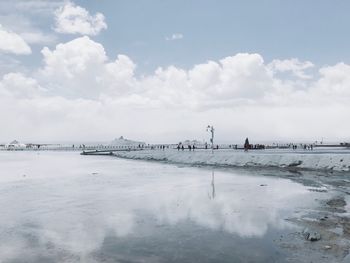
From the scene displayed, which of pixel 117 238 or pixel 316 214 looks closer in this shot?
pixel 117 238

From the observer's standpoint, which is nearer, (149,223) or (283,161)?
(149,223)

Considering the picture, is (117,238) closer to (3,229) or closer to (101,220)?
(101,220)

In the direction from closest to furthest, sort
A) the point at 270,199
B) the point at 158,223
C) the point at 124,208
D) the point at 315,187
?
the point at 158,223 → the point at 124,208 → the point at 270,199 → the point at 315,187

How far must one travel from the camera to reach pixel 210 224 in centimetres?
1691

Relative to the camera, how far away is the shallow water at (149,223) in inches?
500

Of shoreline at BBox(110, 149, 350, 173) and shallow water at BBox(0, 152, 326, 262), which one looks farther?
shoreline at BBox(110, 149, 350, 173)

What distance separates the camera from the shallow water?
12.7m

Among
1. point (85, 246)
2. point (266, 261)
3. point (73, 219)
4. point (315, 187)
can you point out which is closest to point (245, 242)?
point (266, 261)

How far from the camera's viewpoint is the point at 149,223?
17.4 metres

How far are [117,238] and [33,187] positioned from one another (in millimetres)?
19238

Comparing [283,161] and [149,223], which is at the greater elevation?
[283,161]

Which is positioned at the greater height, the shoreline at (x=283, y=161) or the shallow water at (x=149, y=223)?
the shoreline at (x=283, y=161)

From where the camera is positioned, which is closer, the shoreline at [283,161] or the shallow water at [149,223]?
the shallow water at [149,223]

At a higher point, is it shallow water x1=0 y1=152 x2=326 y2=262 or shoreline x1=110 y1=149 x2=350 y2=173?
shoreline x1=110 y1=149 x2=350 y2=173
